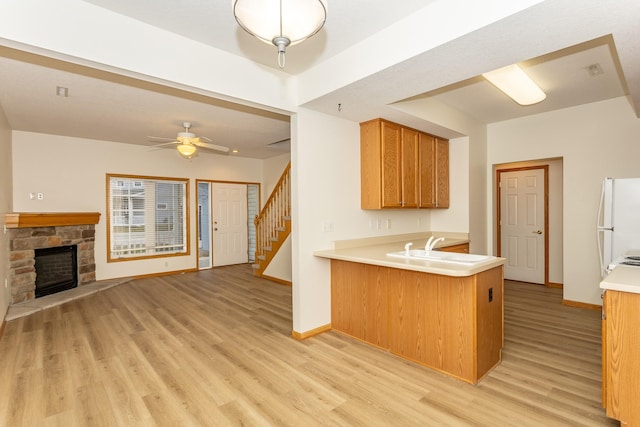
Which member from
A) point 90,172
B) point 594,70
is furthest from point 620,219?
point 90,172

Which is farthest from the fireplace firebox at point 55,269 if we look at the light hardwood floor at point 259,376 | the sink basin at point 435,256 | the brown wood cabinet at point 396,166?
the sink basin at point 435,256

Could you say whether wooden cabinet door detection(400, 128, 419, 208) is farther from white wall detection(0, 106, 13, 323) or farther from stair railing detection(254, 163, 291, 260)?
white wall detection(0, 106, 13, 323)

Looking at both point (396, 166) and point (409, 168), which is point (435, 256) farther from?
point (409, 168)

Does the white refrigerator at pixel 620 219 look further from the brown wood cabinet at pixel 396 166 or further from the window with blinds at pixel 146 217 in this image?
the window with blinds at pixel 146 217

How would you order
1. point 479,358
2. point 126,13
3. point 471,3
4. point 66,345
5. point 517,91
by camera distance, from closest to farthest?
1. point 471,3
2. point 126,13
3. point 479,358
4. point 66,345
5. point 517,91

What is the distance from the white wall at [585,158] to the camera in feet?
13.1

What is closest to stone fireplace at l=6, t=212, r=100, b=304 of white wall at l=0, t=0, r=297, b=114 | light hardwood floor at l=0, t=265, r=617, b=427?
light hardwood floor at l=0, t=265, r=617, b=427

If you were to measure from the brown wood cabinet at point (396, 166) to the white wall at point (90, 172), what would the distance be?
452 centimetres

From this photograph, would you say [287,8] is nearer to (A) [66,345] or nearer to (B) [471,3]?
(B) [471,3]

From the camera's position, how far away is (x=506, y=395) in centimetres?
229

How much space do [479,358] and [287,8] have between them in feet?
8.80

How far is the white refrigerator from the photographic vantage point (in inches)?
130

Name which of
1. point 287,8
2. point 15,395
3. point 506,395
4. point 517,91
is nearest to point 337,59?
point 287,8

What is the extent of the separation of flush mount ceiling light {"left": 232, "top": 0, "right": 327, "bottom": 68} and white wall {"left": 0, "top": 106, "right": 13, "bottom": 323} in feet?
13.9
